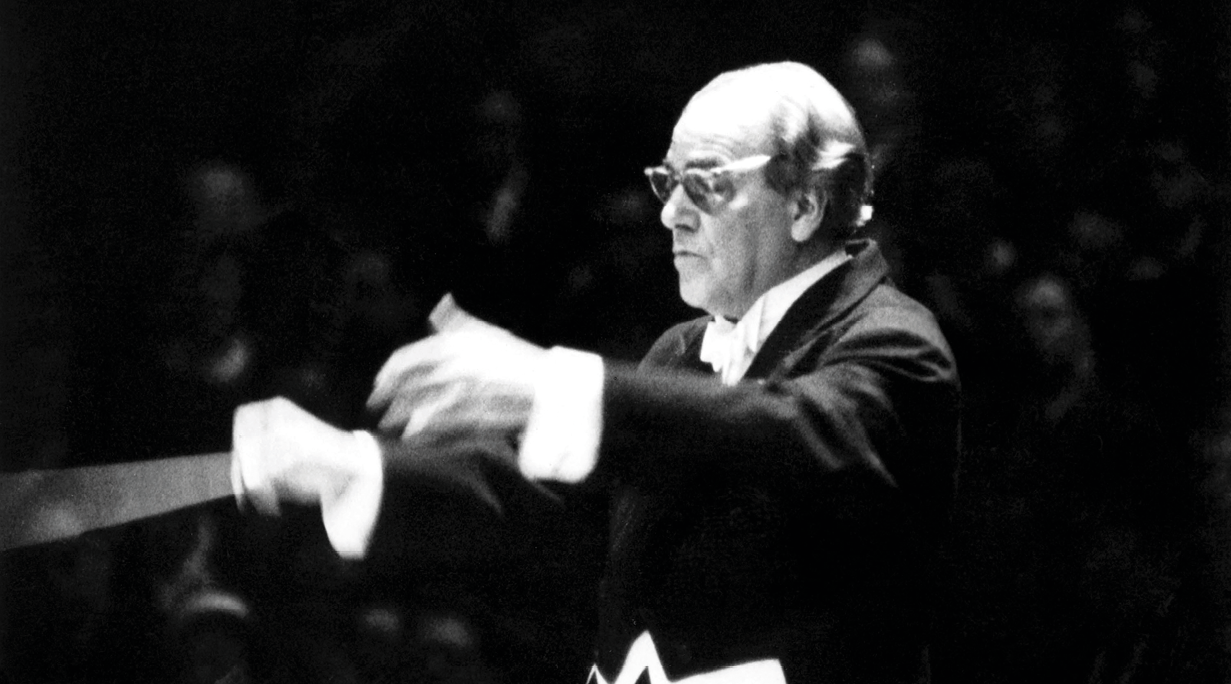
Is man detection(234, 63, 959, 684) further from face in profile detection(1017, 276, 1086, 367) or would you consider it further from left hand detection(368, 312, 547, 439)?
face in profile detection(1017, 276, 1086, 367)

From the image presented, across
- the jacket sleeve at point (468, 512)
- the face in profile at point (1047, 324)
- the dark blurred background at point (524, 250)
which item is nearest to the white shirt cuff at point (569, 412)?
the jacket sleeve at point (468, 512)

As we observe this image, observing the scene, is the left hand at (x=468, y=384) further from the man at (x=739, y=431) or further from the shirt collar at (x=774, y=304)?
the shirt collar at (x=774, y=304)

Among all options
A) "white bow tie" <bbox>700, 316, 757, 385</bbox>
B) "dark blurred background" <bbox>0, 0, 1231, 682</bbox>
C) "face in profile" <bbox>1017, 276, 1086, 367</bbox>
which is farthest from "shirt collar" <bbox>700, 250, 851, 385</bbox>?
"face in profile" <bbox>1017, 276, 1086, 367</bbox>

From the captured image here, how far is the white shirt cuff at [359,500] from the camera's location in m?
1.01

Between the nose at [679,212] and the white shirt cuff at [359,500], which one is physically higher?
the nose at [679,212]

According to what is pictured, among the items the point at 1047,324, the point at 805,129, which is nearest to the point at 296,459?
the point at 805,129

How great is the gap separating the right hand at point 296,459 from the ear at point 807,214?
36cm

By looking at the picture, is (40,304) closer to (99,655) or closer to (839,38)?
(99,655)

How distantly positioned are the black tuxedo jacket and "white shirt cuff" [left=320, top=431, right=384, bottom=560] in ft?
0.04

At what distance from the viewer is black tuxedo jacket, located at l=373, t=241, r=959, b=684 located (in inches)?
34.5

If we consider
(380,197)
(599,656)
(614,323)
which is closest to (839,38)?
(614,323)

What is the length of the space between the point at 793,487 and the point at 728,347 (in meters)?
0.17

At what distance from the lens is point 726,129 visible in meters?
0.99

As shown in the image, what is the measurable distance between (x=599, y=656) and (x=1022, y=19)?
66cm
